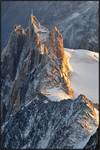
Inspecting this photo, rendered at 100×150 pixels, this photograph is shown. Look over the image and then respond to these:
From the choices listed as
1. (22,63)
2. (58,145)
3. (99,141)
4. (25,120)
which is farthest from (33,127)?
(99,141)

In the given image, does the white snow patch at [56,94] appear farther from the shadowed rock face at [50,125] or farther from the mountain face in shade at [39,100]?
the shadowed rock face at [50,125]

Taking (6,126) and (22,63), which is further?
(22,63)

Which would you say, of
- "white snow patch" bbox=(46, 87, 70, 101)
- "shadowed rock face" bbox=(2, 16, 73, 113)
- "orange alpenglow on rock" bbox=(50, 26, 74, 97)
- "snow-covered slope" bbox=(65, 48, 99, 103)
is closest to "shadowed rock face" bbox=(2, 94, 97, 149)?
"white snow patch" bbox=(46, 87, 70, 101)

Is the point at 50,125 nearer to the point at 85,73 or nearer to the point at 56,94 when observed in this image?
the point at 56,94

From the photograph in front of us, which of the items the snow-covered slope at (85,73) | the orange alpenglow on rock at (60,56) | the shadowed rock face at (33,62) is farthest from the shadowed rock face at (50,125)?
the snow-covered slope at (85,73)

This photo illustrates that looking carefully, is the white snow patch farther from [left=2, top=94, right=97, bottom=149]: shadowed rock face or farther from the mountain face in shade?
[left=2, top=94, right=97, bottom=149]: shadowed rock face

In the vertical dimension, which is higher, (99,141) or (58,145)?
(99,141)

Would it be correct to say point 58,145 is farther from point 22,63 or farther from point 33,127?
point 22,63
